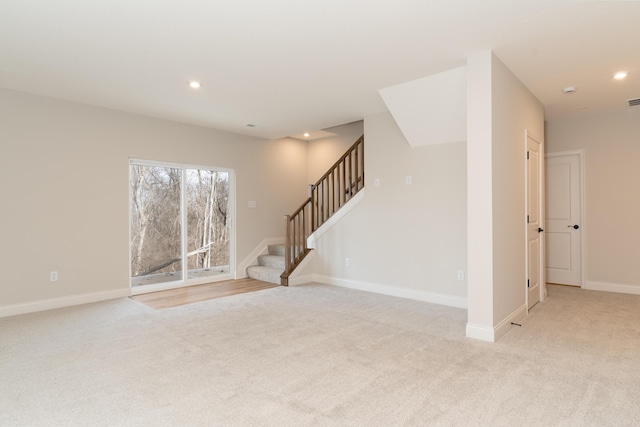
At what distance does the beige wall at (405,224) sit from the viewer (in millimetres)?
4477

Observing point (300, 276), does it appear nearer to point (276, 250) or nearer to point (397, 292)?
point (276, 250)

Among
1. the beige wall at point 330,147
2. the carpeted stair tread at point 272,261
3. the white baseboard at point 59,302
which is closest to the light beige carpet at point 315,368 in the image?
the white baseboard at point 59,302

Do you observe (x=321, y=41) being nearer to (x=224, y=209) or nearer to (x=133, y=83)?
(x=133, y=83)

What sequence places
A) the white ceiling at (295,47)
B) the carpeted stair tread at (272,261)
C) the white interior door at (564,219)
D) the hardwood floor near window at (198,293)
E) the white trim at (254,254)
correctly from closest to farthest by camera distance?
the white ceiling at (295,47)
the hardwood floor near window at (198,293)
the white interior door at (564,219)
the carpeted stair tread at (272,261)
the white trim at (254,254)

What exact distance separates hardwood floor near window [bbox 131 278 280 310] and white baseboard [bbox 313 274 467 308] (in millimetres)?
976

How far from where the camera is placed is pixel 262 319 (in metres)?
3.89

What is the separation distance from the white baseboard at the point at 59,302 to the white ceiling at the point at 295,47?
2.55 metres

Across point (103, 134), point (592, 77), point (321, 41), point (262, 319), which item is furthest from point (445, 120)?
point (103, 134)

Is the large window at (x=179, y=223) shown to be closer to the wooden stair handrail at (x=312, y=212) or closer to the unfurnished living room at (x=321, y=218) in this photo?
the unfurnished living room at (x=321, y=218)

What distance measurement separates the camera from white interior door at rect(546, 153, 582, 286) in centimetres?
541

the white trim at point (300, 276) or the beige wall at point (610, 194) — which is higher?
the beige wall at point (610, 194)

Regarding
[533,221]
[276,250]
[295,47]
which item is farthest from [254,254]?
[533,221]

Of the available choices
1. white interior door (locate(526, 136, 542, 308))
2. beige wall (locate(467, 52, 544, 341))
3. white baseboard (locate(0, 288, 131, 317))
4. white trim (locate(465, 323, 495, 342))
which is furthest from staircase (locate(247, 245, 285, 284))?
white interior door (locate(526, 136, 542, 308))

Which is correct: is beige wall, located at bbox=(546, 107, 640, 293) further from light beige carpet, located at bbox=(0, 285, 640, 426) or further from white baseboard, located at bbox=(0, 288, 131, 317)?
white baseboard, located at bbox=(0, 288, 131, 317)
